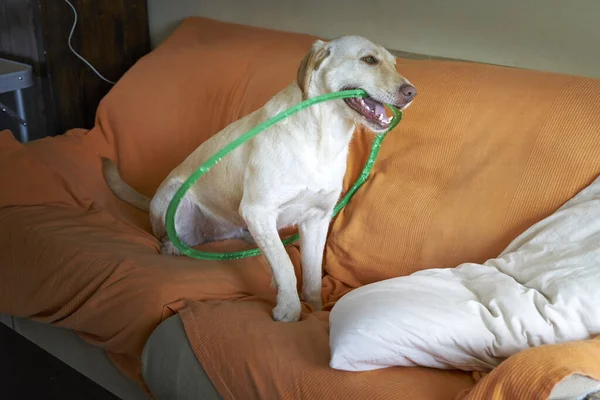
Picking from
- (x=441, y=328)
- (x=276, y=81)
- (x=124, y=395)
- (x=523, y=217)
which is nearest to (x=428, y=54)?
(x=276, y=81)

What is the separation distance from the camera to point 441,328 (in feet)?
4.79

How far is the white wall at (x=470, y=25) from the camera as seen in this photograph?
224cm

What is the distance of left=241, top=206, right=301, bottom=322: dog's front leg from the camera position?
1822mm

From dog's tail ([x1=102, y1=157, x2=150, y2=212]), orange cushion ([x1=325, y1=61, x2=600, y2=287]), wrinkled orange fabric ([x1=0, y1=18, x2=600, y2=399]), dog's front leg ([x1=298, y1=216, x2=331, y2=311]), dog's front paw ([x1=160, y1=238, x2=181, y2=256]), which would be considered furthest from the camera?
dog's tail ([x1=102, y1=157, x2=150, y2=212])

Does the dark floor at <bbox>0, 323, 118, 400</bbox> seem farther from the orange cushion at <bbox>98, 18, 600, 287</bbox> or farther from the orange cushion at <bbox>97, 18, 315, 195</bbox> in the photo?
the orange cushion at <bbox>98, 18, 600, 287</bbox>

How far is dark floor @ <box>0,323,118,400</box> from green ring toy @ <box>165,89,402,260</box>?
1.86 ft

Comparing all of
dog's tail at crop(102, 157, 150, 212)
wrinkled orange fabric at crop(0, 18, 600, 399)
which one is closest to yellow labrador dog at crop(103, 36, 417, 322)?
wrinkled orange fabric at crop(0, 18, 600, 399)

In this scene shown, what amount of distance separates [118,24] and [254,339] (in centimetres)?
243

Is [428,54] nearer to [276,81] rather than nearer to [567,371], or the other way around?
[276,81]

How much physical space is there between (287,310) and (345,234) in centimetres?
45

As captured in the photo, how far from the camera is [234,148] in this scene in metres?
1.84

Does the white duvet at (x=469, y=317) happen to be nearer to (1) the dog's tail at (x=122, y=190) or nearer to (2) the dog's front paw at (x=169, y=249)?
(2) the dog's front paw at (x=169, y=249)

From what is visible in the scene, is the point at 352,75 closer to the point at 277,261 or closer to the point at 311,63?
the point at 311,63

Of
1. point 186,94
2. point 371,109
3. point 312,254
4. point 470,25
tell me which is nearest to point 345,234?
point 312,254
